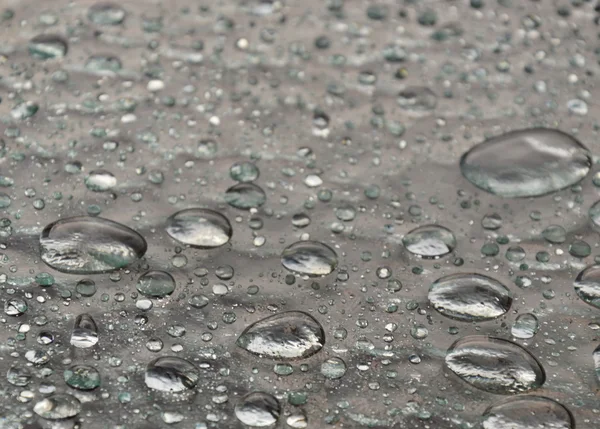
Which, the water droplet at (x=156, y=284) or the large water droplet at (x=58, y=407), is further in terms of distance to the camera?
the water droplet at (x=156, y=284)

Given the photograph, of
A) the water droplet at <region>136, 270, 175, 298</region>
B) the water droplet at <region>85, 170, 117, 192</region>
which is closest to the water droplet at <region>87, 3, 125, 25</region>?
the water droplet at <region>85, 170, 117, 192</region>

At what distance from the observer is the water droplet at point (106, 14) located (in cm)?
92

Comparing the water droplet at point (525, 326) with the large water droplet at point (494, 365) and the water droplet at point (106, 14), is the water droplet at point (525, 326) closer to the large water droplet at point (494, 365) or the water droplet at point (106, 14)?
the large water droplet at point (494, 365)

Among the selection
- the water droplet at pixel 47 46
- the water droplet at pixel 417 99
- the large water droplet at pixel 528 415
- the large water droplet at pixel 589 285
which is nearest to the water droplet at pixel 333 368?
the large water droplet at pixel 528 415

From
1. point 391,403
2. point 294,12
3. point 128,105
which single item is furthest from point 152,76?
point 391,403

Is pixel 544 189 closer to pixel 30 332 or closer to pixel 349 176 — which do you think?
pixel 349 176

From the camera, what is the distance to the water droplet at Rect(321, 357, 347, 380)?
56 centimetres

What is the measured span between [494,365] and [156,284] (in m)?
0.27

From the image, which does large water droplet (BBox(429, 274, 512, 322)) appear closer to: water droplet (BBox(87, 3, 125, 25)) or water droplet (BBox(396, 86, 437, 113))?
water droplet (BBox(396, 86, 437, 113))

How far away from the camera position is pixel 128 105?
82cm

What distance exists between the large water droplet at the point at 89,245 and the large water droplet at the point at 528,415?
306 mm

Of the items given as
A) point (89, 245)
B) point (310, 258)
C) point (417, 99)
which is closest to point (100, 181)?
point (89, 245)

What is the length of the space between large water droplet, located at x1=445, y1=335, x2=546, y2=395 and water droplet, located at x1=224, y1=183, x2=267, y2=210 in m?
0.23

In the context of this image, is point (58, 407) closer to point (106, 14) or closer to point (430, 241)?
point (430, 241)
